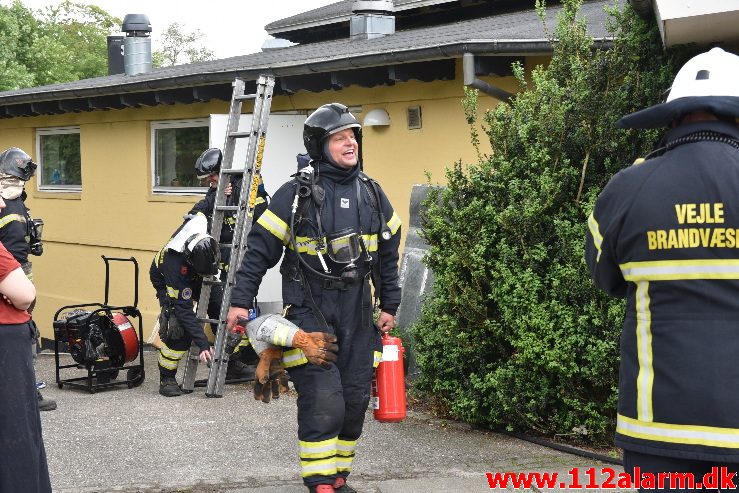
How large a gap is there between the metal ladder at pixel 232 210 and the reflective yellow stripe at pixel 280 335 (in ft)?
10.3

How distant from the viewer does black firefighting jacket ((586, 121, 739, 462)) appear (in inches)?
121

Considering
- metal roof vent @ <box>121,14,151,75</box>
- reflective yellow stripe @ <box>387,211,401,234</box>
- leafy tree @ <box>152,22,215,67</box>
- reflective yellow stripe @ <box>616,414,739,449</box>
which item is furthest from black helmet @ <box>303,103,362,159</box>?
leafy tree @ <box>152,22,215,67</box>

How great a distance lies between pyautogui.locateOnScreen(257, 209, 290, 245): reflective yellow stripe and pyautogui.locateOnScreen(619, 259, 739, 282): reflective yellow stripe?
242cm

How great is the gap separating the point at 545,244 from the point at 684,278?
311 cm

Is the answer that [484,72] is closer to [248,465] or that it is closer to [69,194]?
[248,465]

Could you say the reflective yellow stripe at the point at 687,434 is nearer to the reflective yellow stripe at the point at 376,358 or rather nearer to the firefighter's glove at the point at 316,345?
the firefighter's glove at the point at 316,345

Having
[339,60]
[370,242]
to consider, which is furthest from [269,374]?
[339,60]

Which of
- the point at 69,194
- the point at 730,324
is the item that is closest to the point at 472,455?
the point at 730,324

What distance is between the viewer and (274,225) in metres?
5.25

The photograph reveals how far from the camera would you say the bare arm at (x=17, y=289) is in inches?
168

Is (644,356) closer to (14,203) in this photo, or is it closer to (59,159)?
(14,203)

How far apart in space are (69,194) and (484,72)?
8.22 metres

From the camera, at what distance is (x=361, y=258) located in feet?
17.4

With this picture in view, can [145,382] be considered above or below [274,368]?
below
